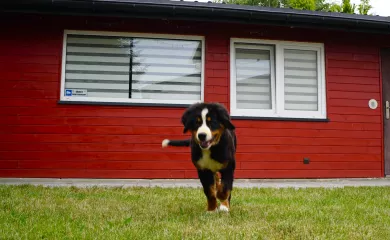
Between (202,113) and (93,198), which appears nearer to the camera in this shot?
(202,113)

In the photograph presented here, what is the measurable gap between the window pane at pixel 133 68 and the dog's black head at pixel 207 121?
3.80 meters

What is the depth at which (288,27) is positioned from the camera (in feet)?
24.4

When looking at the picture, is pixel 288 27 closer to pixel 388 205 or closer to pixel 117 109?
pixel 117 109

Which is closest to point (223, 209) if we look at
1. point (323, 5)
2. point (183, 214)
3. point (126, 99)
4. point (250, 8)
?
point (183, 214)

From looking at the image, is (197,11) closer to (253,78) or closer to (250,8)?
(250,8)

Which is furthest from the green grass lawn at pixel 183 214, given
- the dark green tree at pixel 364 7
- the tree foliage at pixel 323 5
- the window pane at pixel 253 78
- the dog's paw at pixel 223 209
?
the dark green tree at pixel 364 7

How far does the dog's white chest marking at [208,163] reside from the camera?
3461 millimetres

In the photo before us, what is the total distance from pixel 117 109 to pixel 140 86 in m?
0.62

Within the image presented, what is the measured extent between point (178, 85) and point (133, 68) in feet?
2.92

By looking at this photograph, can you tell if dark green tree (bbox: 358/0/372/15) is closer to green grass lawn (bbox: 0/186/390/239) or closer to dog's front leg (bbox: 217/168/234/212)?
green grass lawn (bbox: 0/186/390/239)

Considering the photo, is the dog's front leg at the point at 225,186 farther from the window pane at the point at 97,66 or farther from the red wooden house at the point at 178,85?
the window pane at the point at 97,66

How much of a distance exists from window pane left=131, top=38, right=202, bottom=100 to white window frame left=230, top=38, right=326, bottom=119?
0.66 m

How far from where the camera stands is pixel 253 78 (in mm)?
7457

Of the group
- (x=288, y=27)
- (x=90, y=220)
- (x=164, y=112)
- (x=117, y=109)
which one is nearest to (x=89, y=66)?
(x=117, y=109)
